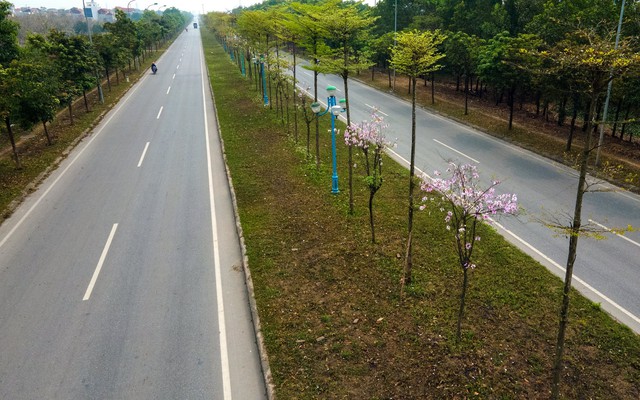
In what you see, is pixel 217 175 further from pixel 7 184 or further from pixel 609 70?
pixel 609 70

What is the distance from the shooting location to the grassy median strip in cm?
720

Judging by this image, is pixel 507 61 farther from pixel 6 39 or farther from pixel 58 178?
pixel 6 39

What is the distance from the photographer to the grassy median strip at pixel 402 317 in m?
7.20

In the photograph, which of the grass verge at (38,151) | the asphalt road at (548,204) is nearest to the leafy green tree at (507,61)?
the asphalt road at (548,204)

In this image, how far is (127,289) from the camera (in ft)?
33.8

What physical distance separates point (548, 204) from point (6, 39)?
3027cm

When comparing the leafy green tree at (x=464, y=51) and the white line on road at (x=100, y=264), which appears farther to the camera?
the leafy green tree at (x=464, y=51)

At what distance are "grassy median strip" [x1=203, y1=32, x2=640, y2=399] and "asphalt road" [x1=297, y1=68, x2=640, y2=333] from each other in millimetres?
1056

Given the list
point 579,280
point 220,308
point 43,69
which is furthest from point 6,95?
point 579,280

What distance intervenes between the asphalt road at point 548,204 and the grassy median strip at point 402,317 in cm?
106

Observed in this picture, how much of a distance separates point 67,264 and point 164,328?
4413 millimetres

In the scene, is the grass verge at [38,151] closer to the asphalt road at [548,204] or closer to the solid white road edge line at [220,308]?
the solid white road edge line at [220,308]

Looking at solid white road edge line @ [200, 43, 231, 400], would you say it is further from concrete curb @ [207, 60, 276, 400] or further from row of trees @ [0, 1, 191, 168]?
row of trees @ [0, 1, 191, 168]

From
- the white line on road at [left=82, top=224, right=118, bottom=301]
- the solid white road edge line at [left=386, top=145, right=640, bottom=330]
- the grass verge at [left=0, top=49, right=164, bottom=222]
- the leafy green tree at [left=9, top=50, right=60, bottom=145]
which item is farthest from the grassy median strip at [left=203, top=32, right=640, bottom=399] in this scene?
the leafy green tree at [left=9, top=50, right=60, bottom=145]
